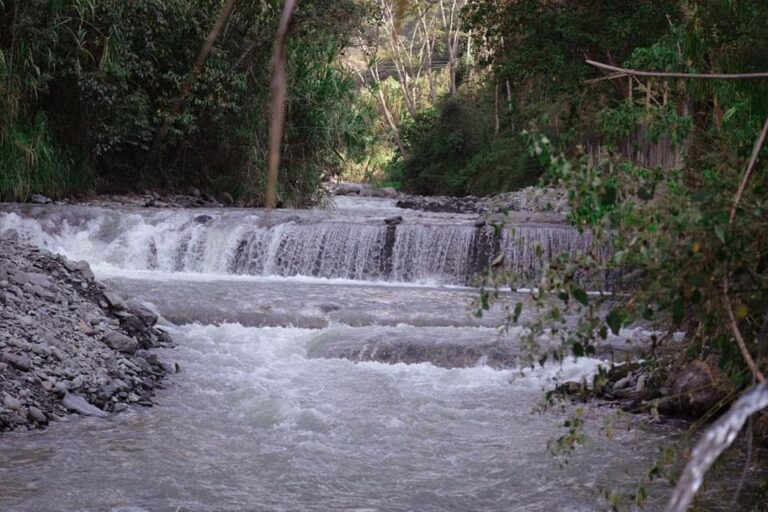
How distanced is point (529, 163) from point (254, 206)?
8.92 metres

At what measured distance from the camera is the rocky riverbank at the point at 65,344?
21.5ft

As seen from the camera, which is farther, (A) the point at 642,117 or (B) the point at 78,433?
(B) the point at 78,433

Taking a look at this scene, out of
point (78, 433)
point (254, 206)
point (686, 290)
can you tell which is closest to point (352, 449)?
point (78, 433)

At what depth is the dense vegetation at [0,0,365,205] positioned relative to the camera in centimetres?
1561

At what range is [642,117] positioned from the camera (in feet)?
18.5

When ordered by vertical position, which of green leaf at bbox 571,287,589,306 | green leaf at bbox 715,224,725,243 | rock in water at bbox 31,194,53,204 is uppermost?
green leaf at bbox 715,224,725,243

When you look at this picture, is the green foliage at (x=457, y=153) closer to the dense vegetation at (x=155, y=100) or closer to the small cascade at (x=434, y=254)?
the dense vegetation at (x=155, y=100)

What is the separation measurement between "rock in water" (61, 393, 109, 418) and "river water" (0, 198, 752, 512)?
110 millimetres

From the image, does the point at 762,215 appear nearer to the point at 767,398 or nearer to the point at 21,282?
the point at 767,398

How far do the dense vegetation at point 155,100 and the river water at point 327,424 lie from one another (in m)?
4.13

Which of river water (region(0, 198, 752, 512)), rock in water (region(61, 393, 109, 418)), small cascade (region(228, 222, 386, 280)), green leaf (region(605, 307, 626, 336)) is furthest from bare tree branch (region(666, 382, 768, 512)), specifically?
small cascade (region(228, 222, 386, 280))

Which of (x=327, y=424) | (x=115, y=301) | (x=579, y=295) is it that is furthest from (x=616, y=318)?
(x=115, y=301)

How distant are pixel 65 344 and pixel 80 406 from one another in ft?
2.87

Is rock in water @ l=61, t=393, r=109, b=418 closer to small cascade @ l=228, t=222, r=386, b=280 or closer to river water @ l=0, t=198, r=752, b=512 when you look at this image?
river water @ l=0, t=198, r=752, b=512
